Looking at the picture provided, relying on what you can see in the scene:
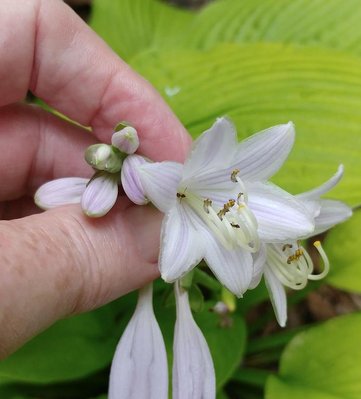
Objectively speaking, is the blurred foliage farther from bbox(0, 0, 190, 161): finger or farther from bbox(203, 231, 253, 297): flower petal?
bbox(0, 0, 190, 161): finger

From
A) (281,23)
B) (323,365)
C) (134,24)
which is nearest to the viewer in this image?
(323,365)

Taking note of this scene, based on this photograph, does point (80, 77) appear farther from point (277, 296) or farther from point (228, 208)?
point (277, 296)

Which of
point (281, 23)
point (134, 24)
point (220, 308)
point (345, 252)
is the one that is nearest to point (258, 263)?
point (220, 308)

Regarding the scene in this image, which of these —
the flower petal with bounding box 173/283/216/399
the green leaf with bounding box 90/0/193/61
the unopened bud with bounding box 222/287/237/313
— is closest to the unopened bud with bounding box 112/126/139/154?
the flower petal with bounding box 173/283/216/399

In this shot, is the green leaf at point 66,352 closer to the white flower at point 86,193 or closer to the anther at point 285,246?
the white flower at point 86,193

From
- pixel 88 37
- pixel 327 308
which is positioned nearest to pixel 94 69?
pixel 88 37

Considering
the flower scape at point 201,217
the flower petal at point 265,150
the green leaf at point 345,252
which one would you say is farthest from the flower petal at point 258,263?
the green leaf at point 345,252
